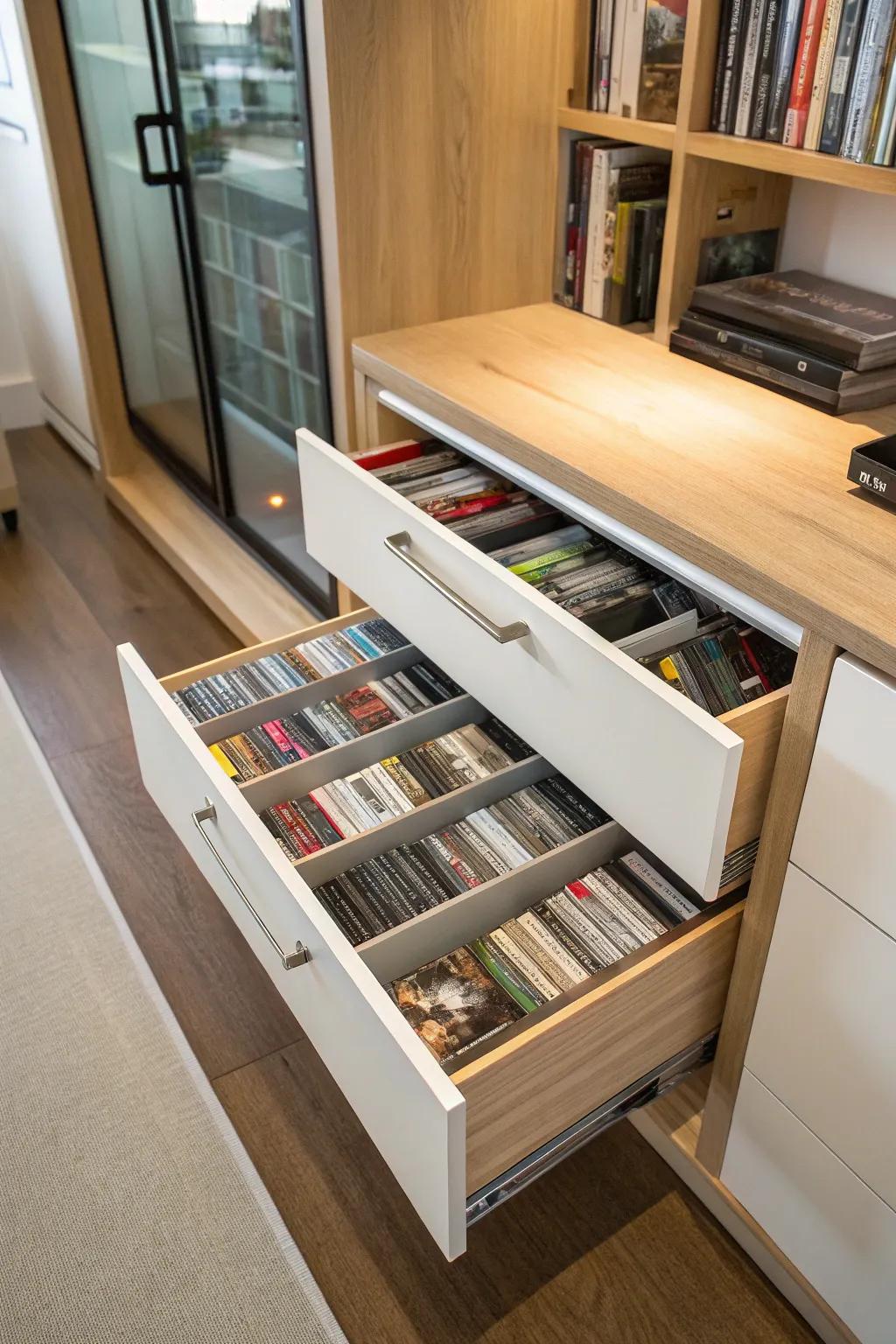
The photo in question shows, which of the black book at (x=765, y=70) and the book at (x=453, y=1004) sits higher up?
the black book at (x=765, y=70)

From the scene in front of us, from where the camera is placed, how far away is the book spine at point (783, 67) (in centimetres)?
111

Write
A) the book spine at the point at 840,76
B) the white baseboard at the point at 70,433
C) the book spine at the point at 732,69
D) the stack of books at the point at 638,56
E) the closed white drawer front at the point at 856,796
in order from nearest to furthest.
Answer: the closed white drawer front at the point at 856,796 → the book spine at the point at 840,76 → the book spine at the point at 732,69 → the stack of books at the point at 638,56 → the white baseboard at the point at 70,433

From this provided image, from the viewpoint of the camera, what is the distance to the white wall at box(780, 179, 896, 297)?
1.23 m

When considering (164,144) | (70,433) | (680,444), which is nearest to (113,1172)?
(680,444)

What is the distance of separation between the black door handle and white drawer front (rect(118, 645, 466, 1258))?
126 centimetres

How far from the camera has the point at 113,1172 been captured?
124 cm

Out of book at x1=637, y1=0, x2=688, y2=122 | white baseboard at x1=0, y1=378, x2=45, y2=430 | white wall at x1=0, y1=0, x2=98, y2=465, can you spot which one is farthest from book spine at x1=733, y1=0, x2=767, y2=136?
white baseboard at x1=0, y1=378, x2=45, y2=430

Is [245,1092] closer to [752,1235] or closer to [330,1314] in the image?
[330,1314]

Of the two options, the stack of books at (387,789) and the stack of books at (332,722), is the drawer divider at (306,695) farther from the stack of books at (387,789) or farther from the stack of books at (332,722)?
the stack of books at (387,789)

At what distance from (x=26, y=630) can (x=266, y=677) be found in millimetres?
1164

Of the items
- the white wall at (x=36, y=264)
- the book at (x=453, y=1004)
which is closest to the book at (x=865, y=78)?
the book at (x=453, y=1004)

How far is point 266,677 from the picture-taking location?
132 cm

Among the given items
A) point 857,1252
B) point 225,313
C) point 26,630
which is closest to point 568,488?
point 857,1252

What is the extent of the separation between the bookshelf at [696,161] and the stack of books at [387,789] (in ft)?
1.91
